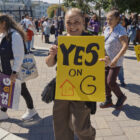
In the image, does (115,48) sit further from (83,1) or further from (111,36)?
(83,1)

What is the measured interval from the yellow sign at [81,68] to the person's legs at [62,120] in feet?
0.78

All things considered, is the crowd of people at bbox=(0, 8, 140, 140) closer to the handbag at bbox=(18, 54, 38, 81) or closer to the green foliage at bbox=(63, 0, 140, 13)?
the handbag at bbox=(18, 54, 38, 81)

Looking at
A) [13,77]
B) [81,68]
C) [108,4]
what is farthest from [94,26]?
[81,68]

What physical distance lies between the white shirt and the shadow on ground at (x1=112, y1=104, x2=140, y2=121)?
192cm

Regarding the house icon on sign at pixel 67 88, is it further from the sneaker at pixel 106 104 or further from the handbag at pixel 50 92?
the sneaker at pixel 106 104

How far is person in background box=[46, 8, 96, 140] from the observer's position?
204 cm

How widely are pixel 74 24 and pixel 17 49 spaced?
3.45 ft

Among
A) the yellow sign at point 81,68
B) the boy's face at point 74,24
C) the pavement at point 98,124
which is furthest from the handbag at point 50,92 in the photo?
the pavement at point 98,124

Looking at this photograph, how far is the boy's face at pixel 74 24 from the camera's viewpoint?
201cm

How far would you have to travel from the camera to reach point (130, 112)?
354 centimetres

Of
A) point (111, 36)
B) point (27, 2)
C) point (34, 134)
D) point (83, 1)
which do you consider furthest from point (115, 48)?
point (27, 2)

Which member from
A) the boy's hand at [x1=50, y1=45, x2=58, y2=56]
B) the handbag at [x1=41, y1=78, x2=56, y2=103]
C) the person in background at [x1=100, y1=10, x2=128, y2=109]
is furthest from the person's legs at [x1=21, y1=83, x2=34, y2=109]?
the person in background at [x1=100, y1=10, x2=128, y2=109]

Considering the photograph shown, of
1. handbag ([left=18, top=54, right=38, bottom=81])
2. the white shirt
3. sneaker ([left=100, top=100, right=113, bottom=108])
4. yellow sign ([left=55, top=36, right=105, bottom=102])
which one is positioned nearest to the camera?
yellow sign ([left=55, top=36, right=105, bottom=102])

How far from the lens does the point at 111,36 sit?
337 cm
